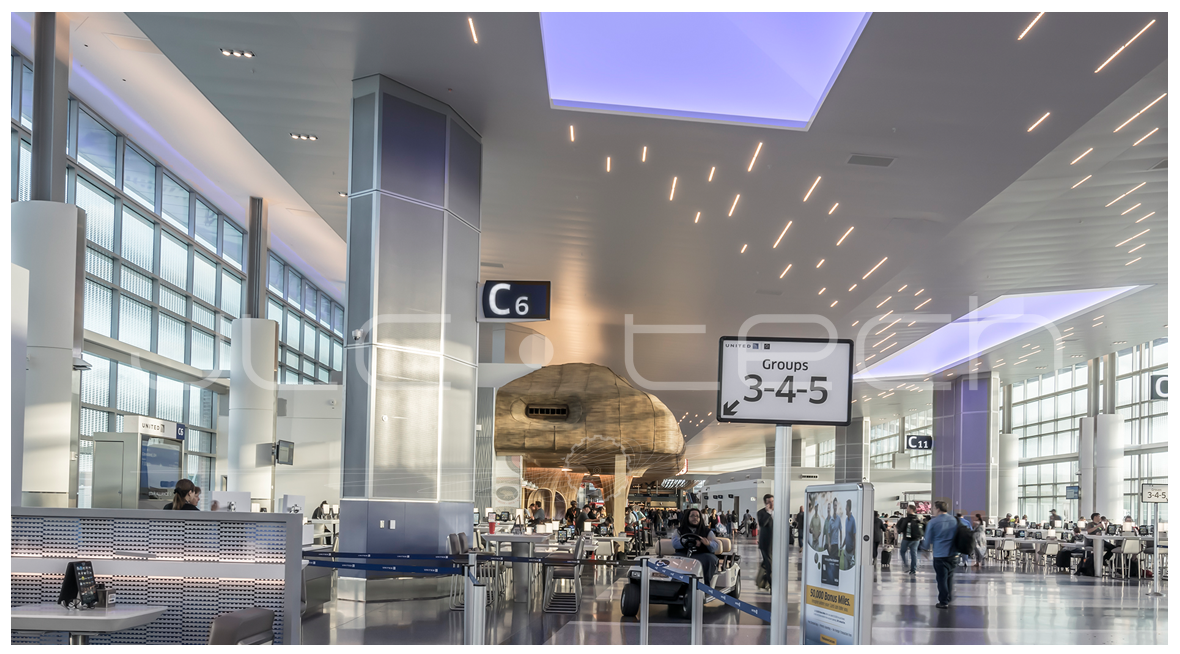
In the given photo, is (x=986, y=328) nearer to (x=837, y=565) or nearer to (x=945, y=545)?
(x=945, y=545)

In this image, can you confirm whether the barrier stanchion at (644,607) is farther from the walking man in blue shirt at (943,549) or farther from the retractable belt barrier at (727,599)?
the walking man in blue shirt at (943,549)

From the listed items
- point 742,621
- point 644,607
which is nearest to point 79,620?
point 644,607

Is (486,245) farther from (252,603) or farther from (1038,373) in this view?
(1038,373)

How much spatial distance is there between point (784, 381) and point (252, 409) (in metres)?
17.6

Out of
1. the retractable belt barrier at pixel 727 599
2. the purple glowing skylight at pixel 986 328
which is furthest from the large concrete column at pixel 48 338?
the purple glowing skylight at pixel 986 328

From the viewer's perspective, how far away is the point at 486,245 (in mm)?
17484

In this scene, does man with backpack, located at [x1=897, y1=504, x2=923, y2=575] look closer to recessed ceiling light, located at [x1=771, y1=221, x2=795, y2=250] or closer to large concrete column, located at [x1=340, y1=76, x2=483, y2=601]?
recessed ceiling light, located at [x1=771, y1=221, x2=795, y2=250]

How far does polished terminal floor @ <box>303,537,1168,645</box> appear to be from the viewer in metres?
7.95

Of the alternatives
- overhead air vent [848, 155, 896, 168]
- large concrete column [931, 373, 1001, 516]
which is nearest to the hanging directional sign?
overhead air vent [848, 155, 896, 168]

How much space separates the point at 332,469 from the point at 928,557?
17294 mm

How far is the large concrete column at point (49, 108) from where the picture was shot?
34.9 feet

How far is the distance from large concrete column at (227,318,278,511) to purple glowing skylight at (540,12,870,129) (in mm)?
11513

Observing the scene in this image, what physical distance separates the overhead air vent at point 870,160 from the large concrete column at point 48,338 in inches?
397
